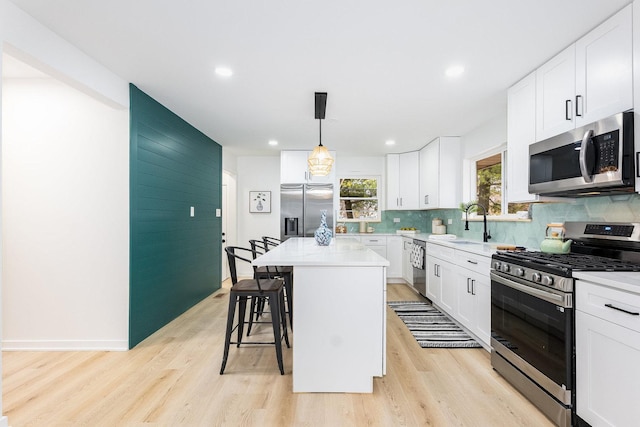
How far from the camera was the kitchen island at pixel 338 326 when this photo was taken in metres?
2.26

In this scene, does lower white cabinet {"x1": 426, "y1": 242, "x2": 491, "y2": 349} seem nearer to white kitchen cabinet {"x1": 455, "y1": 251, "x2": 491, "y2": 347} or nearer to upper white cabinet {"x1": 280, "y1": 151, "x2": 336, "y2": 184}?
white kitchen cabinet {"x1": 455, "y1": 251, "x2": 491, "y2": 347}

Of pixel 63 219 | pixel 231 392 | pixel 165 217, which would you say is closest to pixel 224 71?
pixel 165 217

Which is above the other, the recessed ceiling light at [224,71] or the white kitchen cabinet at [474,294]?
the recessed ceiling light at [224,71]

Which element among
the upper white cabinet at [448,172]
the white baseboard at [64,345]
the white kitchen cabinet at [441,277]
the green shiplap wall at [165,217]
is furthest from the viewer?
the upper white cabinet at [448,172]

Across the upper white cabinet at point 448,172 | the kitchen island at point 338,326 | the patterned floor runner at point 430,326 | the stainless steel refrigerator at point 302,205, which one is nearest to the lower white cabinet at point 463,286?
the patterned floor runner at point 430,326

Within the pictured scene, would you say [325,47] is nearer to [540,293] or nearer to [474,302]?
[540,293]

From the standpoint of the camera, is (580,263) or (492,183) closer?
(580,263)

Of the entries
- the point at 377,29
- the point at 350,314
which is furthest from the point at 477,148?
the point at 350,314

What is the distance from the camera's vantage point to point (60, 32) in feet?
7.22

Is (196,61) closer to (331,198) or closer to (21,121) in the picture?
(21,121)

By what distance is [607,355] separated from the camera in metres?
1.60

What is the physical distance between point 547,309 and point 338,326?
1267 mm

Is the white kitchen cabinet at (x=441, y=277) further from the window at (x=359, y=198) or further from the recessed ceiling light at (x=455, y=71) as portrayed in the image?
the window at (x=359, y=198)

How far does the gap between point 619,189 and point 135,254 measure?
12.3ft
